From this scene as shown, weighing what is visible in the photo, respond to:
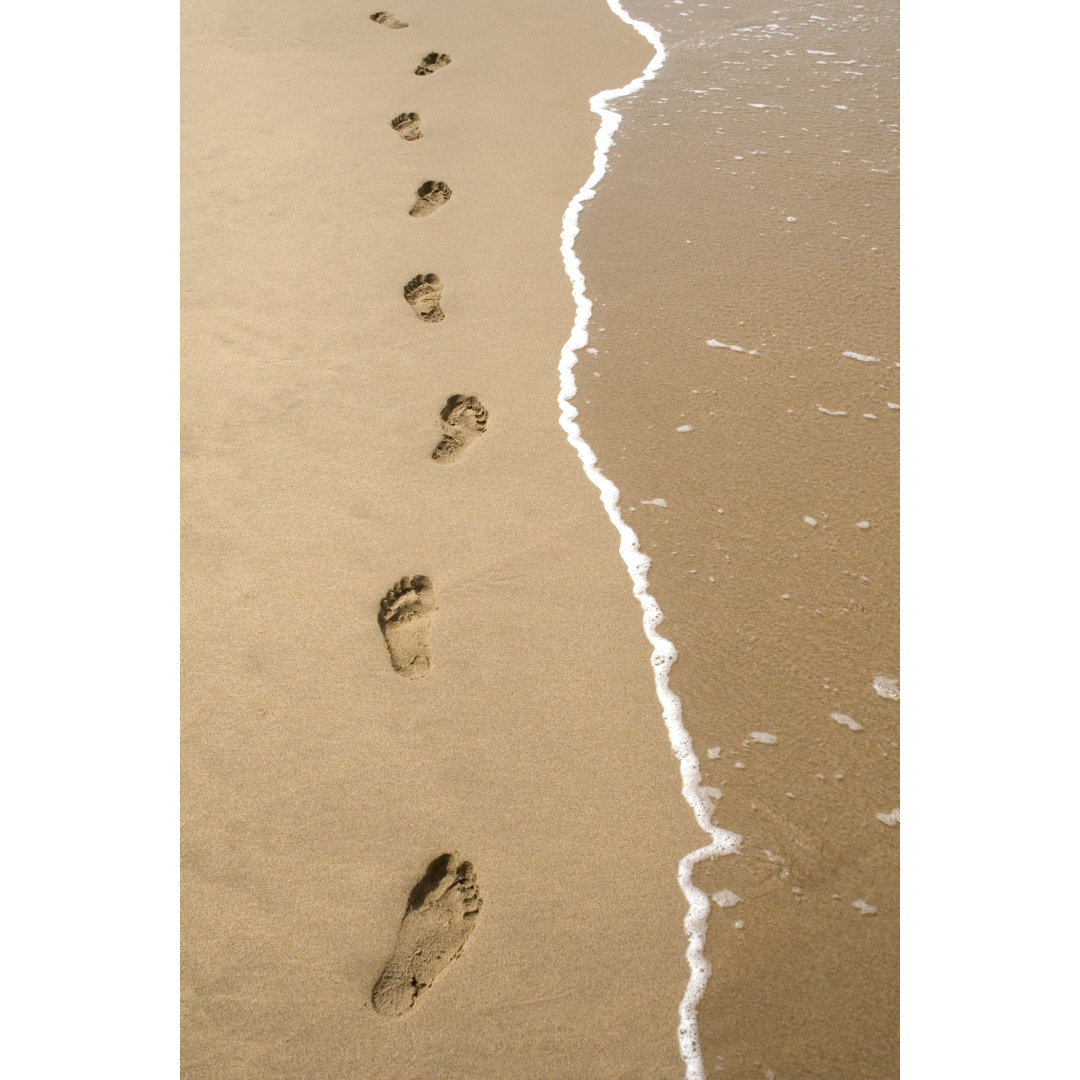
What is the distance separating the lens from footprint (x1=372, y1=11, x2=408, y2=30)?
5.76m

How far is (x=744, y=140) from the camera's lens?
4.58 m

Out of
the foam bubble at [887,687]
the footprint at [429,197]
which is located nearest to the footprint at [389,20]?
the footprint at [429,197]

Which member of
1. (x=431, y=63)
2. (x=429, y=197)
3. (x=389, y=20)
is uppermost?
(x=389, y=20)

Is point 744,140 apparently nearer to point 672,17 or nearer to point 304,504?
point 672,17

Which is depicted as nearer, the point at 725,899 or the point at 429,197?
the point at 725,899

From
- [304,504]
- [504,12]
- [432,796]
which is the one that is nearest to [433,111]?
[504,12]

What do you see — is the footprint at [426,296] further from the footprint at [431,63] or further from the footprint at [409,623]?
the footprint at [431,63]

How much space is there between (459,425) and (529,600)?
814 millimetres

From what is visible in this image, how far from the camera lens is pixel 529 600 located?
2602 mm

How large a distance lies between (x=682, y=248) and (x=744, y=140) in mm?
1166

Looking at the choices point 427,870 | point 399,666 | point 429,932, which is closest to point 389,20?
point 399,666

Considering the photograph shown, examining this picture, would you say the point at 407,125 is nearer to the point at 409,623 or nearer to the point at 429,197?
the point at 429,197

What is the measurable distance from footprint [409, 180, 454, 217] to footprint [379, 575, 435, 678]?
7.31ft

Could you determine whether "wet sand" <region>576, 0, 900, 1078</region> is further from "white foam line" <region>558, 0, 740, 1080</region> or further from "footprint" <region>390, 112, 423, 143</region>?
"footprint" <region>390, 112, 423, 143</region>
